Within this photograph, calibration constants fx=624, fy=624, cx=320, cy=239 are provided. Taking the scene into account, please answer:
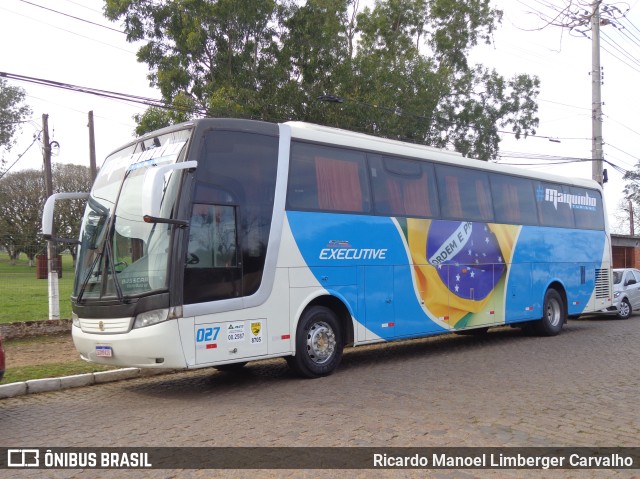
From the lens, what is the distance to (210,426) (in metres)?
6.58

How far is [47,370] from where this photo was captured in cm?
1003

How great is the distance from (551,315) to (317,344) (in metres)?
8.11

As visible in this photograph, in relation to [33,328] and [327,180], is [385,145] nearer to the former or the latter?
[327,180]

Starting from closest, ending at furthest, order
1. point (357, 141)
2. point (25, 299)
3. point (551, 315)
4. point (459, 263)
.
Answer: point (357, 141), point (459, 263), point (551, 315), point (25, 299)

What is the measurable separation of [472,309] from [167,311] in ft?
23.1

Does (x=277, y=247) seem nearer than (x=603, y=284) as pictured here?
Yes

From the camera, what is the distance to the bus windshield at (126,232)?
793cm

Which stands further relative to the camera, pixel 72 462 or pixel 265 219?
pixel 265 219

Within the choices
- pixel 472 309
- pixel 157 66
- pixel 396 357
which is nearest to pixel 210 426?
pixel 396 357

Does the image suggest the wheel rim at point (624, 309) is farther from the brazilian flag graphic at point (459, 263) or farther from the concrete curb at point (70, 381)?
the concrete curb at point (70, 381)

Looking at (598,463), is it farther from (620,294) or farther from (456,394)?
(620,294)

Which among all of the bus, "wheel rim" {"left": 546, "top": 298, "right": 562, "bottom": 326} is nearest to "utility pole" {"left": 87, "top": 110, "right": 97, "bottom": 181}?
the bus

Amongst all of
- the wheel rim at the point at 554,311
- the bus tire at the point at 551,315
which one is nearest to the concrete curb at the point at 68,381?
the bus tire at the point at 551,315

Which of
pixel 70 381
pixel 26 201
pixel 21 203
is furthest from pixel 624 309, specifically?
pixel 21 203
